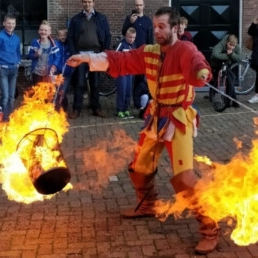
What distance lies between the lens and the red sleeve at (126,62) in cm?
557

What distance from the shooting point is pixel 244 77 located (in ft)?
44.9

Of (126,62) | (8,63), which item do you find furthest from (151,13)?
(126,62)

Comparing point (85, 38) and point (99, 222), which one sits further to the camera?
point (85, 38)

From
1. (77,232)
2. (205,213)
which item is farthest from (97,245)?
(205,213)

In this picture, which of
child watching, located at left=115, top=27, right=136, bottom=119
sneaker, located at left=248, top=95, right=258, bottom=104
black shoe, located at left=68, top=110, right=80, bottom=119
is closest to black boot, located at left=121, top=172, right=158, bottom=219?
child watching, located at left=115, top=27, right=136, bottom=119

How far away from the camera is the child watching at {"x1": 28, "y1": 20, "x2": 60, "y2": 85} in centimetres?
1040

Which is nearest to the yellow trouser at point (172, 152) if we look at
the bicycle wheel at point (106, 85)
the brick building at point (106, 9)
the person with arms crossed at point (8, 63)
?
the person with arms crossed at point (8, 63)

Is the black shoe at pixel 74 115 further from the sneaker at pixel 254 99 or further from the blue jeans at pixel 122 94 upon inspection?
the sneaker at pixel 254 99

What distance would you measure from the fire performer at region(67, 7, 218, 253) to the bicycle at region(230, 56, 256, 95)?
8.12m

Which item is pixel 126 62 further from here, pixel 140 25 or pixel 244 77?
pixel 244 77

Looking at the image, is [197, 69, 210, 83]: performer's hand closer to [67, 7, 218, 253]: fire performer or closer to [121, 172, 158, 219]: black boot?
[67, 7, 218, 253]: fire performer

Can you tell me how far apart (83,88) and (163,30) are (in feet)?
20.1

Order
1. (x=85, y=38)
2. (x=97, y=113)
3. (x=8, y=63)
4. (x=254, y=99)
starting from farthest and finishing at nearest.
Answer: (x=254, y=99) < (x=97, y=113) < (x=85, y=38) < (x=8, y=63)

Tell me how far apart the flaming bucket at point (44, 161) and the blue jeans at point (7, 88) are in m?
4.92
